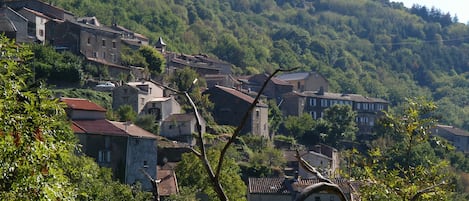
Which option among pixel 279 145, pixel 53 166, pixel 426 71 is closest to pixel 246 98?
pixel 279 145

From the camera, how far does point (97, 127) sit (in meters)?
49.8

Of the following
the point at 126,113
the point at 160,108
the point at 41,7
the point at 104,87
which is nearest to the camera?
the point at 126,113

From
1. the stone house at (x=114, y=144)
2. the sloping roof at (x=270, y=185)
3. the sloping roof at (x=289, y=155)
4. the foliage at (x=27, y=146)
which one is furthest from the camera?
the sloping roof at (x=289, y=155)

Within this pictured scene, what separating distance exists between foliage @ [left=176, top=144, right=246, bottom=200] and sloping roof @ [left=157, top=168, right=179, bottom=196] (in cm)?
67

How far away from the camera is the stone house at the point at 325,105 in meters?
87.2

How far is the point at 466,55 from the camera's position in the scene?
19900cm

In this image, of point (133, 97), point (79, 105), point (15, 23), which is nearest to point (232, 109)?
point (133, 97)

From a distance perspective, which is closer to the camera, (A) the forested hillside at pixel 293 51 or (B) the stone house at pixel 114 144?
(B) the stone house at pixel 114 144

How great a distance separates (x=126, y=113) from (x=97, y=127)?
829cm

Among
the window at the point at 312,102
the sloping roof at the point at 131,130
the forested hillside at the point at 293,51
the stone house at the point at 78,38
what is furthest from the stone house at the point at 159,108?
the forested hillside at the point at 293,51

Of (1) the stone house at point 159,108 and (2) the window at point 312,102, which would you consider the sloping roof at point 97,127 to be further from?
(2) the window at point 312,102

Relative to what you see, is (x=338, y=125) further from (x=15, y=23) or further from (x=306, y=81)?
(x=15, y=23)

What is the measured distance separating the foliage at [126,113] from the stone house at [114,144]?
5824 millimetres

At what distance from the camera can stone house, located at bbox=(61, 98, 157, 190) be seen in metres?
49.0
